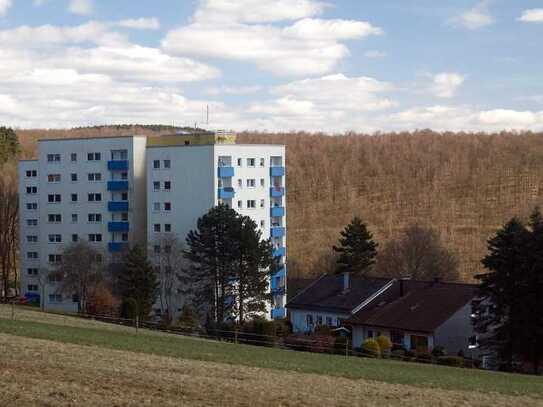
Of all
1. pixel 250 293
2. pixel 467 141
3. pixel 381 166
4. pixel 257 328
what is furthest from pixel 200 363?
pixel 467 141

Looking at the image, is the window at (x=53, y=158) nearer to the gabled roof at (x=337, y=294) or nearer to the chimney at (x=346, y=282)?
the gabled roof at (x=337, y=294)

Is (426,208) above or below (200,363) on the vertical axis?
above

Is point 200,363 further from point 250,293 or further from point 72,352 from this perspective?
point 250,293

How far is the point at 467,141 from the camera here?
560 feet

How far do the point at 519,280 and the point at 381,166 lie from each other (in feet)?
371

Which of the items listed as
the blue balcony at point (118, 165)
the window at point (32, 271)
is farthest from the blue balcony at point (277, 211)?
the window at point (32, 271)

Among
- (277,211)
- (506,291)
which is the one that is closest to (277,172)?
(277,211)

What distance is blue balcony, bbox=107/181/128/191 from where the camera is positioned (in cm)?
7456

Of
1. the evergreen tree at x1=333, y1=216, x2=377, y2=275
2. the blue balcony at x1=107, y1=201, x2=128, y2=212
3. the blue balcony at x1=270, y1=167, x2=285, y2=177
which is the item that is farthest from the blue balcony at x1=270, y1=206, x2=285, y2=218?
the blue balcony at x1=107, y1=201, x2=128, y2=212

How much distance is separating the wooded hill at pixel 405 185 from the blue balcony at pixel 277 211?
12450 mm

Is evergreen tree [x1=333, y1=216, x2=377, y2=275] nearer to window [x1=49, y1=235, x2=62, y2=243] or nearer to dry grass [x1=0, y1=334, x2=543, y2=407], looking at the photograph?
window [x1=49, y1=235, x2=62, y2=243]

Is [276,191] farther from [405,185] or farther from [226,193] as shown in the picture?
[405,185]

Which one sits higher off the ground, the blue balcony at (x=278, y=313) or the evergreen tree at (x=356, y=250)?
the evergreen tree at (x=356, y=250)

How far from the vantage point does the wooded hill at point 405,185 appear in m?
107
